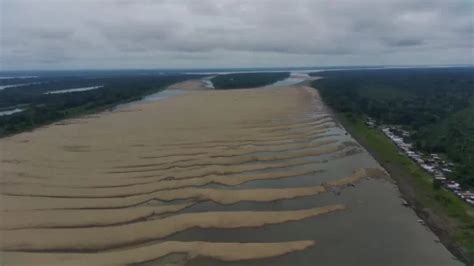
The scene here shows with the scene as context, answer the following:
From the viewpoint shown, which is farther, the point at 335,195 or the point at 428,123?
the point at 428,123

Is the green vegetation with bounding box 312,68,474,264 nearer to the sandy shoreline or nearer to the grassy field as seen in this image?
the grassy field

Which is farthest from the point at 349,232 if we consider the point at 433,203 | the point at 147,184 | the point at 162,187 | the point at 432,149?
the point at 432,149

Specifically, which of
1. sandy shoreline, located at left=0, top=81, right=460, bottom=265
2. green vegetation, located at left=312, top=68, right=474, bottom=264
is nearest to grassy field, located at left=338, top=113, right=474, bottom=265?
green vegetation, located at left=312, top=68, right=474, bottom=264

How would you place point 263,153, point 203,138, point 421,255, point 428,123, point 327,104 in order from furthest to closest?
1. point 327,104
2. point 428,123
3. point 203,138
4. point 263,153
5. point 421,255

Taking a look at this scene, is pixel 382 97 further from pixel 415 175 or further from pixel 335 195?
pixel 335 195

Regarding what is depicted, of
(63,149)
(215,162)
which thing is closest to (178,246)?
(215,162)

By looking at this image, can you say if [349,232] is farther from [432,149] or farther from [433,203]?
[432,149]
